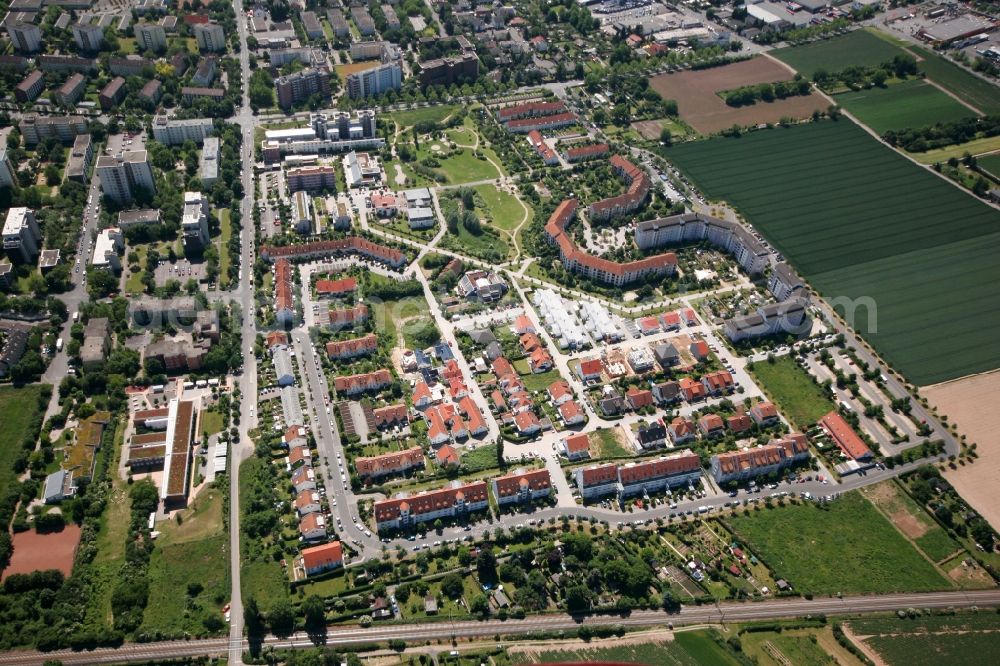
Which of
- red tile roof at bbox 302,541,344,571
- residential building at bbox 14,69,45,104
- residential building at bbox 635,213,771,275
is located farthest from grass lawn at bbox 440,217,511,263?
residential building at bbox 14,69,45,104

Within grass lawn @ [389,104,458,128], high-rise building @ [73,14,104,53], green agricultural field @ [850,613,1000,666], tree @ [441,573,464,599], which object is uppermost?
high-rise building @ [73,14,104,53]

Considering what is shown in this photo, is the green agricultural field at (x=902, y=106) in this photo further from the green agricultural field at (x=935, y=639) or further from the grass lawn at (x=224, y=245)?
Answer: the grass lawn at (x=224, y=245)

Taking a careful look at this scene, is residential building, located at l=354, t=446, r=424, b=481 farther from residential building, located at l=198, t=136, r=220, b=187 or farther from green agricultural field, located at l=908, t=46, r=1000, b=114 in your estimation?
green agricultural field, located at l=908, t=46, r=1000, b=114

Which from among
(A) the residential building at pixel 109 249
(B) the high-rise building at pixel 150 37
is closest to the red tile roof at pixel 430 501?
(A) the residential building at pixel 109 249

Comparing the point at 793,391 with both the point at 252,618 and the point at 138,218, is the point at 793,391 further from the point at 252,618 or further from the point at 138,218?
the point at 138,218

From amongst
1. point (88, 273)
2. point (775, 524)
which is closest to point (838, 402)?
point (775, 524)

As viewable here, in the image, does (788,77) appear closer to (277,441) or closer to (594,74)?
(594,74)
